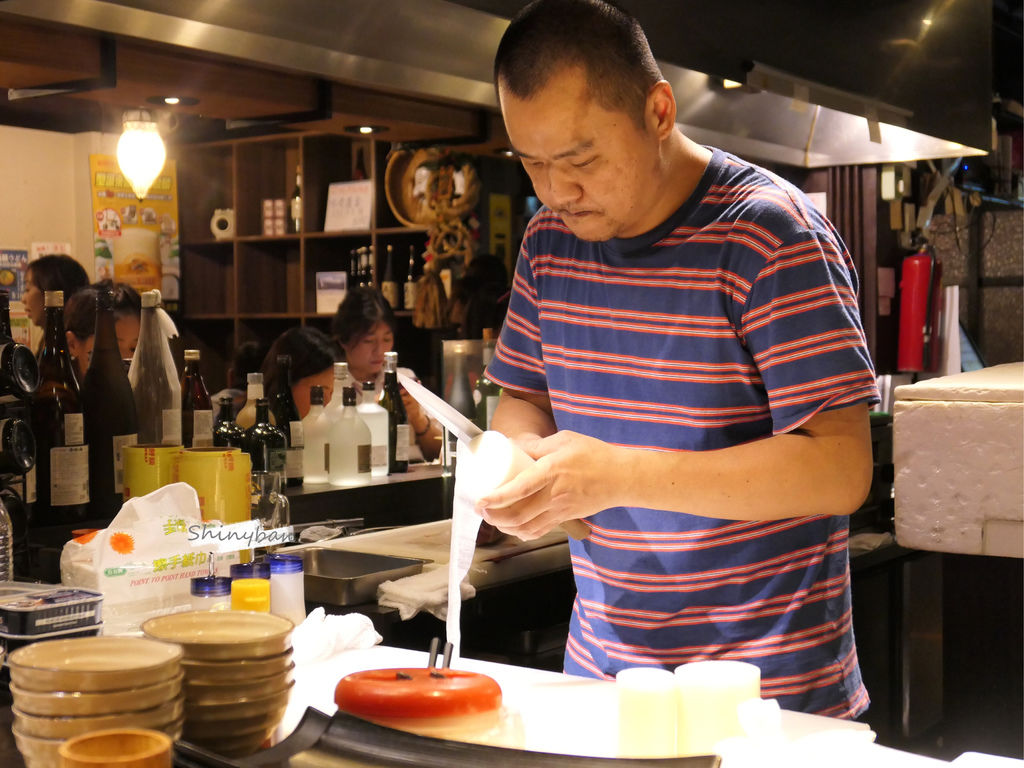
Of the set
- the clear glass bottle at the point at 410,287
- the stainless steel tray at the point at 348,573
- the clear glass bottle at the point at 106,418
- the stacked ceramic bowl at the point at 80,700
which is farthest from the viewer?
the clear glass bottle at the point at 410,287

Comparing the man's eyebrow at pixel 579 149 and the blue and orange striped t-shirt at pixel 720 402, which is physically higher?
the man's eyebrow at pixel 579 149

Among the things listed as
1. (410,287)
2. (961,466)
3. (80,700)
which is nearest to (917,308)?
(410,287)

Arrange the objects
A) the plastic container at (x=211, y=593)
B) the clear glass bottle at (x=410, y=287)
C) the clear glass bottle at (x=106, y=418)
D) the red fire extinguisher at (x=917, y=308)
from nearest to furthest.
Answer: the plastic container at (x=211, y=593), the clear glass bottle at (x=106, y=418), the red fire extinguisher at (x=917, y=308), the clear glass bottle at (x=410, y=287)

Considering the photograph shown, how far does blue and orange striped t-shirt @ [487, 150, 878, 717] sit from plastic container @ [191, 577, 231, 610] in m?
0.52

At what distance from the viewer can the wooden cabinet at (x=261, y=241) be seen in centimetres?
678

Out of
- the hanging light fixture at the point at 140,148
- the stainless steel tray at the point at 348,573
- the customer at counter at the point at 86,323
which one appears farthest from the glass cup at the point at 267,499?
the hanging light fixture at the point at 140,148

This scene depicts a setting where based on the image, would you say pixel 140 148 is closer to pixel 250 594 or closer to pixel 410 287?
pixel 410 287

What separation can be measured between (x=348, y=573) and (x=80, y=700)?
132 cm

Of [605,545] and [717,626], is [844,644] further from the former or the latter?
[605,545]

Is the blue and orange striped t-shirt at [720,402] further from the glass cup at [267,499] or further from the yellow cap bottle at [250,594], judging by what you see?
the glass cup at [267,499]

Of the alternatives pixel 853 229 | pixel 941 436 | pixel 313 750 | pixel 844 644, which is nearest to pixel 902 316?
pixel 853 229

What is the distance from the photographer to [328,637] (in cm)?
153

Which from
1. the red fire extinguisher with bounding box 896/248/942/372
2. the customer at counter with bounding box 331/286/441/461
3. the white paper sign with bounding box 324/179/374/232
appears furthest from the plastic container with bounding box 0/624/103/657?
the white paper sign with bounding box 324/179/374/232

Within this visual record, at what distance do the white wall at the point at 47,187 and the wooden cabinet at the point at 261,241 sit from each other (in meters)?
0.61
